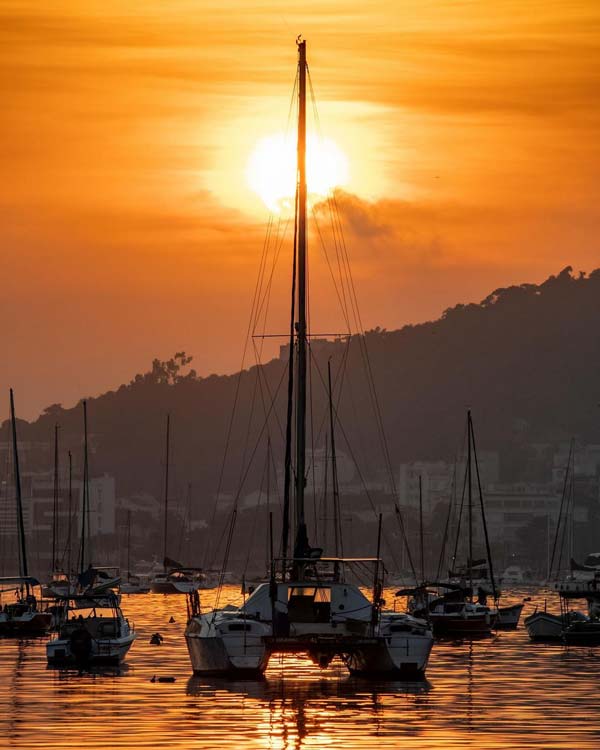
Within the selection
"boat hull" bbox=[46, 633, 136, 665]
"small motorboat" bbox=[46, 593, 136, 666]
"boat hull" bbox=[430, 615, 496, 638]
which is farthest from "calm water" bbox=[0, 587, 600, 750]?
"boat hull" bbox=[430, 615, 496, 638]

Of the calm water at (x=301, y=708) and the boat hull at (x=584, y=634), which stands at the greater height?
the boat hull at (x=584, y=634)

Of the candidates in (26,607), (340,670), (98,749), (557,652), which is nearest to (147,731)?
(98,749)

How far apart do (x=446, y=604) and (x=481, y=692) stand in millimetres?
40701

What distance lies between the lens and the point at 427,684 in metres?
66.6

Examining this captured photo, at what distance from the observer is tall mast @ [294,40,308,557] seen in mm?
64500

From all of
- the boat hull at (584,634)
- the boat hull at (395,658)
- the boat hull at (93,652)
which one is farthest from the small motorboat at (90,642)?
the boat hull at (584,634)

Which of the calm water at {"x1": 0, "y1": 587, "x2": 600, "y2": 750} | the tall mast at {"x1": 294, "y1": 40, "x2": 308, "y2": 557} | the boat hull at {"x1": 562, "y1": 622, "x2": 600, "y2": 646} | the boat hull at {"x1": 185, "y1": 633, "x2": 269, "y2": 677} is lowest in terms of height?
the calm water at {"x1": 0, "y1": 587, "x2": 600, "y2": 750}

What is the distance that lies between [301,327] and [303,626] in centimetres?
1030

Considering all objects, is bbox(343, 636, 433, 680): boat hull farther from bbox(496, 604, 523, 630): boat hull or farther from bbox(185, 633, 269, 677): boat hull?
bbox(496, 604, 523, 630): boat hull

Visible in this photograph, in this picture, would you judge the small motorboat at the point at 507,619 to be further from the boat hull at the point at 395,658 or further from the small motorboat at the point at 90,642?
the boat hull at the point at 395,658

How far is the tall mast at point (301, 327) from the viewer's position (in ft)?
212

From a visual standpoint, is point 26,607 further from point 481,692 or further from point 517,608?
point 481,692

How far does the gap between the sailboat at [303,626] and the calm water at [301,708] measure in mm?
793

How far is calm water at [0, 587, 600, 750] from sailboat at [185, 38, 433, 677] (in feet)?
2.60
